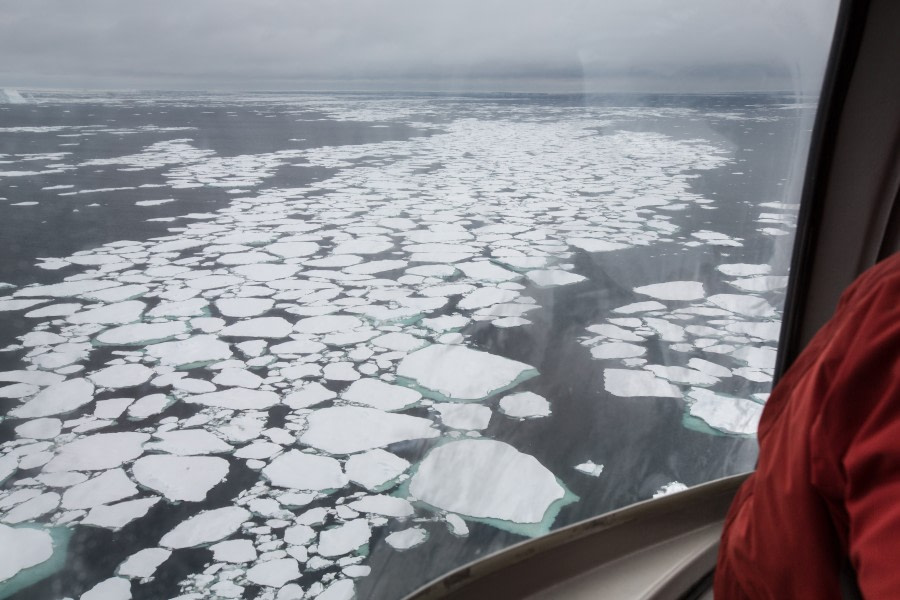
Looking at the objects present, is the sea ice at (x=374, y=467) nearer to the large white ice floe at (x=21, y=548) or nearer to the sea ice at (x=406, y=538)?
the sea ice at (x=406, y=538)

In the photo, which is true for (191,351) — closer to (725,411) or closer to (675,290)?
(725,411)

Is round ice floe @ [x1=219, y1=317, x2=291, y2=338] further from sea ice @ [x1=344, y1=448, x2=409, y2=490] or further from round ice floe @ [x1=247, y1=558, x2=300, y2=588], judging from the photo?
round ice floe @ [x1=247, y1=558, x2=300, y2=588]

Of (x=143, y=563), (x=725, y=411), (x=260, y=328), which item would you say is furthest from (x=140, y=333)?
(x=725, y=411)

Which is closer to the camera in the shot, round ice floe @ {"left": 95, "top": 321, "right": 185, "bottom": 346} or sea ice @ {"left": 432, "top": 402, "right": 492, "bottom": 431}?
sea ice @ {"left": 432, "top": 402, "right": 492, "bottom": 431}

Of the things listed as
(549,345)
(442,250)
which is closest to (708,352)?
(549,345)

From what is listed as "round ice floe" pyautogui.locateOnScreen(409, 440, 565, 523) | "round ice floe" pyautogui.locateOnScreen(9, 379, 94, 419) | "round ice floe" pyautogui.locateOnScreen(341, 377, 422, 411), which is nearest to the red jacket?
"round ice floe" pyautogui.locateOnScreen(409, 440, 565, 523)

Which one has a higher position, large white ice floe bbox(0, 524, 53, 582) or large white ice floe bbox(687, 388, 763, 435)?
large white ice floe bbox(0, 524, 53, 582)
